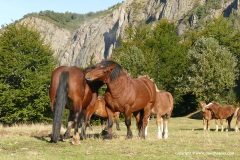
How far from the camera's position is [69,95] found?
1191 cm

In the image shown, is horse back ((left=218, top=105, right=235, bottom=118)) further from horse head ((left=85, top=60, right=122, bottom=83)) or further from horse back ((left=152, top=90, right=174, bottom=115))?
horse head ((left=85, top=60, right=122, bottom=83))

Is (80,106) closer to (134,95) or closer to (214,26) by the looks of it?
(134,95)

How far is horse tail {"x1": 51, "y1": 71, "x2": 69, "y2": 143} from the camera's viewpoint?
446 inches

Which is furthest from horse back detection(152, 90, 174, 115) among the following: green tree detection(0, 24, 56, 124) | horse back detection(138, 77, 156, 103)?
green tree detection(0, 24, 56, 124)

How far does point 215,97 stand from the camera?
51500mm

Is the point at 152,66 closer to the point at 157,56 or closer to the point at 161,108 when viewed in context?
the point at 157,56

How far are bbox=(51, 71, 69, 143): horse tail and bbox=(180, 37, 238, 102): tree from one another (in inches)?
1629

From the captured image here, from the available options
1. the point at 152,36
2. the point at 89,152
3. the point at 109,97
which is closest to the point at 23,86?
the point at 109,97

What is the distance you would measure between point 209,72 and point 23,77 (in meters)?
28.2

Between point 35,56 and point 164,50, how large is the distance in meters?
30.9

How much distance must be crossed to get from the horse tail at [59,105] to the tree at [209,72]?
4137cm

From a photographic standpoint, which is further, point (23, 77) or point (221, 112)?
point (23, 77)

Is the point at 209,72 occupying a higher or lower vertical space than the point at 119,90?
higher

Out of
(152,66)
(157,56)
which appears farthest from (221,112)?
(157,56)
